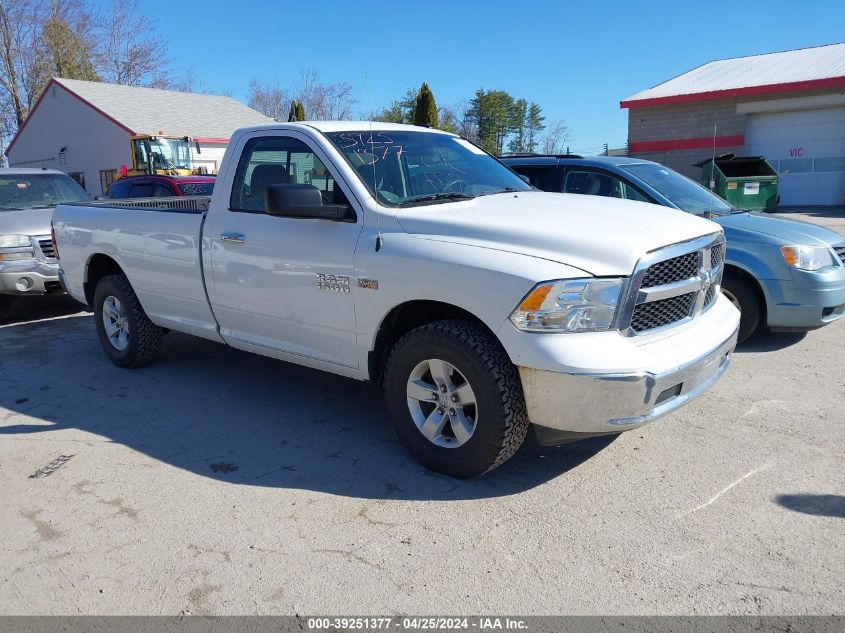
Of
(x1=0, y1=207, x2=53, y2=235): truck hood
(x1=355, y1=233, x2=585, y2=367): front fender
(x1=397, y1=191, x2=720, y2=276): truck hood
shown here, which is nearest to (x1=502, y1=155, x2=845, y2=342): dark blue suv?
(x1=397, y1=191, x2=720, y2=276): truck hood

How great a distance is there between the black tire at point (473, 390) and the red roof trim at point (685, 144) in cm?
2146

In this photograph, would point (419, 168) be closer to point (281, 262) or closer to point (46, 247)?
point (281, 262)

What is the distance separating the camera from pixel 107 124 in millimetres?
34656

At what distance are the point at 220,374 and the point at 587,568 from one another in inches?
152

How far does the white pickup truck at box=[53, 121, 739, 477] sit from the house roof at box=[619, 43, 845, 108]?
19.5 m

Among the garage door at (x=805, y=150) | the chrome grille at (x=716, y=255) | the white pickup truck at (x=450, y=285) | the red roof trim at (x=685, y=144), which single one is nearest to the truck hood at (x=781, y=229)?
the chrome grille at (x=716, y=255)

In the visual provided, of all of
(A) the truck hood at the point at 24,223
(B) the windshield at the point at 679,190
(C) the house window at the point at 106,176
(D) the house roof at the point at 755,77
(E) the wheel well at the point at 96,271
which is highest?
(D) the house roof at the point at 755,77

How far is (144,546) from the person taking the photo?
325cm

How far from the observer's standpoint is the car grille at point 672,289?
3.33m

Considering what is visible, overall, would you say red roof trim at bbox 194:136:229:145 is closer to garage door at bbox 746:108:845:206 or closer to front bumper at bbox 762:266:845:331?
garage door at bbox 746:108:845:206

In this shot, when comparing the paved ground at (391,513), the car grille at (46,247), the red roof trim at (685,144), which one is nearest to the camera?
the paved ground at (391,513)

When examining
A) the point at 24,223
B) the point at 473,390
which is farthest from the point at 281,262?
the point at 24,223

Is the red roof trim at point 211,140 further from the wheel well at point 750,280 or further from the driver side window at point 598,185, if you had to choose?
the wheel well at point 750,280

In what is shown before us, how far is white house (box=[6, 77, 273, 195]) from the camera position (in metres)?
34.2
